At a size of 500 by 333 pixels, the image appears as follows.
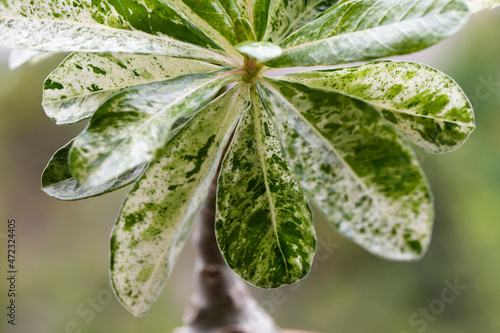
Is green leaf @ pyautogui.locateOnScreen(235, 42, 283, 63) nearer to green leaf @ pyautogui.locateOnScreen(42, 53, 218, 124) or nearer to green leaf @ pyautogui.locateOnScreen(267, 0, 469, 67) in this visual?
green leaf @ pyautogui.locateOnScreen(267, 0, 469, 67)

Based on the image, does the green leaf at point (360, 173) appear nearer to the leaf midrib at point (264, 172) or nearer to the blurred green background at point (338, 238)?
the leaf midrib at point (264, 172)

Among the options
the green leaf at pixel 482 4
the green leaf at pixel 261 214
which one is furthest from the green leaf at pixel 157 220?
the green leaf at pixel 482 4

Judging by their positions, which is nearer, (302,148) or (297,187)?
(302,148)

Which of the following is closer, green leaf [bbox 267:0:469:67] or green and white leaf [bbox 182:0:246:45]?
green leaf [bbox 267:0:469:67]

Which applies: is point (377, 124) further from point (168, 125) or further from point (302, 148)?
point (168, 125)

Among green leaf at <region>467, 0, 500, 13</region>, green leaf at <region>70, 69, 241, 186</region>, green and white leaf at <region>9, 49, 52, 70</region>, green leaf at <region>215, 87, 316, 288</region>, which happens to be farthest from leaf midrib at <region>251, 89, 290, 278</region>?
green and white leaf at <region>9, 49, 52, 70</region>

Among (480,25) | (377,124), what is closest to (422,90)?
(377,124)
